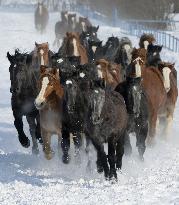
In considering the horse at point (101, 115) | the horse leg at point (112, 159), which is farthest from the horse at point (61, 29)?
the horse leg at point (112, 159)

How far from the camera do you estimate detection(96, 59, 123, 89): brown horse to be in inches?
458

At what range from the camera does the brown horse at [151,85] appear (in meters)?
11.7

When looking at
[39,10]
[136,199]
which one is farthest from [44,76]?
[39,10]

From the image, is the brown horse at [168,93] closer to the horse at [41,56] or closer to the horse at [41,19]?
the horse at [41,56]

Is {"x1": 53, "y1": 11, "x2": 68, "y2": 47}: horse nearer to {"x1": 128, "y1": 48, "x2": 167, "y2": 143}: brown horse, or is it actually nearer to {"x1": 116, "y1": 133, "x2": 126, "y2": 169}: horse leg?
{"x1": 128, "y1": 48, "x2": 167, "y2": 143}: brown horse

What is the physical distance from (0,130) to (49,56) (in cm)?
281

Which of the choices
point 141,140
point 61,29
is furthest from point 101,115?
point 61,29

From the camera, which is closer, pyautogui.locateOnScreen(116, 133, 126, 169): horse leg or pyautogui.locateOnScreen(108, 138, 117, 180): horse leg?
pyautogui.locateOnScreen(108, 138, 117, 180): horse leg

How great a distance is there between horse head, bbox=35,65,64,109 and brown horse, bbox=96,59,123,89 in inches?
Answer: 61.2

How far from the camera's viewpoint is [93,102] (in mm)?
A: 8523

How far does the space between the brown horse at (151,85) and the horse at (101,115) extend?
238 cm

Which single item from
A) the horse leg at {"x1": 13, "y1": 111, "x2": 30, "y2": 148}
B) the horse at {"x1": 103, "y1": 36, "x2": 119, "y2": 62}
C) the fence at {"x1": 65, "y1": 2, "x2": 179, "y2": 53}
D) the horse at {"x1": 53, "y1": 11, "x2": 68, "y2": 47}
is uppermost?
the horse at {"x1": 103, "y1": 36, "x2": 119, "y2": 62}

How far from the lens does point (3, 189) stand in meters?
8.78

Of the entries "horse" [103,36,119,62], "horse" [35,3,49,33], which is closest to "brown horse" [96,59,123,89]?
"horse" [103,36,119,62]
